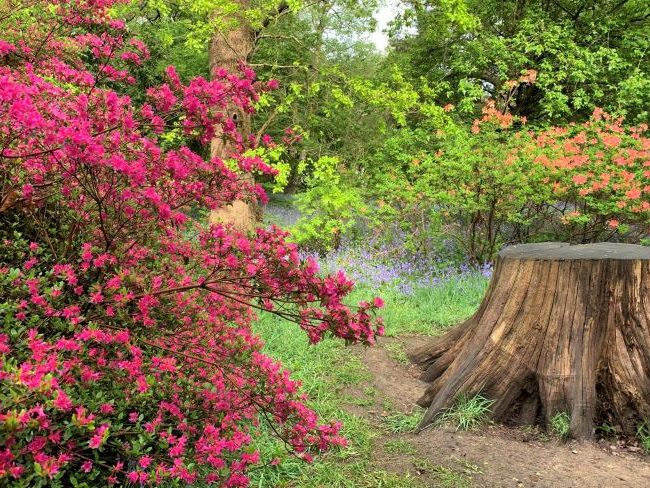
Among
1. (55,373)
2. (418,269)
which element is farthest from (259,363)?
(418,269)

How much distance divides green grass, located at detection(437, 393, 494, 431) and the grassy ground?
27 cm

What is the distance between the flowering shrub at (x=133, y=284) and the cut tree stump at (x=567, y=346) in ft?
5.52

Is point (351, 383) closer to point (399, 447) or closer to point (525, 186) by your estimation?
point (399, 447)

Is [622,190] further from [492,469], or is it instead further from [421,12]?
[492,469]

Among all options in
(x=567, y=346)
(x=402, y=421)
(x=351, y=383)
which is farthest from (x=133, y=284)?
(x=567, y=346)

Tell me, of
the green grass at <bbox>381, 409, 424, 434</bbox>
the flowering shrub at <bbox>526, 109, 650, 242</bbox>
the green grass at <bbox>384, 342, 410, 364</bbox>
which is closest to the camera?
the green grass at <bbox>381, 409, 424, 434</bbox>

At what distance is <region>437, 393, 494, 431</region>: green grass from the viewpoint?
3.48 metres

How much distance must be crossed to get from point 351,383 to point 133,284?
258 cm

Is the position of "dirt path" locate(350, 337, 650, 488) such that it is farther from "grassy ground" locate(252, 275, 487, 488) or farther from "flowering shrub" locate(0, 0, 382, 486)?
"flowering shrub" locate(0, 0, 382, 486)

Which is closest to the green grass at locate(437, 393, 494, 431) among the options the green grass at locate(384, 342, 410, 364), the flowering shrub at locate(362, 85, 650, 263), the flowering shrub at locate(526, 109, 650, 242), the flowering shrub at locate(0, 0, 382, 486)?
the green grass at locate(384, 342, 410, 364)

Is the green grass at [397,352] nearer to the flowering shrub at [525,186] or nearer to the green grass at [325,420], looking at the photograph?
the green grass at [325,420]

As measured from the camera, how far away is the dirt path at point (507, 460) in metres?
2.88

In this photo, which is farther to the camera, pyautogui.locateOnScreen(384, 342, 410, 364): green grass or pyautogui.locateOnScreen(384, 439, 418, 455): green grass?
pyautogui.locateOnScreen(384, 342, 410, 364): green grass

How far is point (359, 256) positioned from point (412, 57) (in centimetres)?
692
